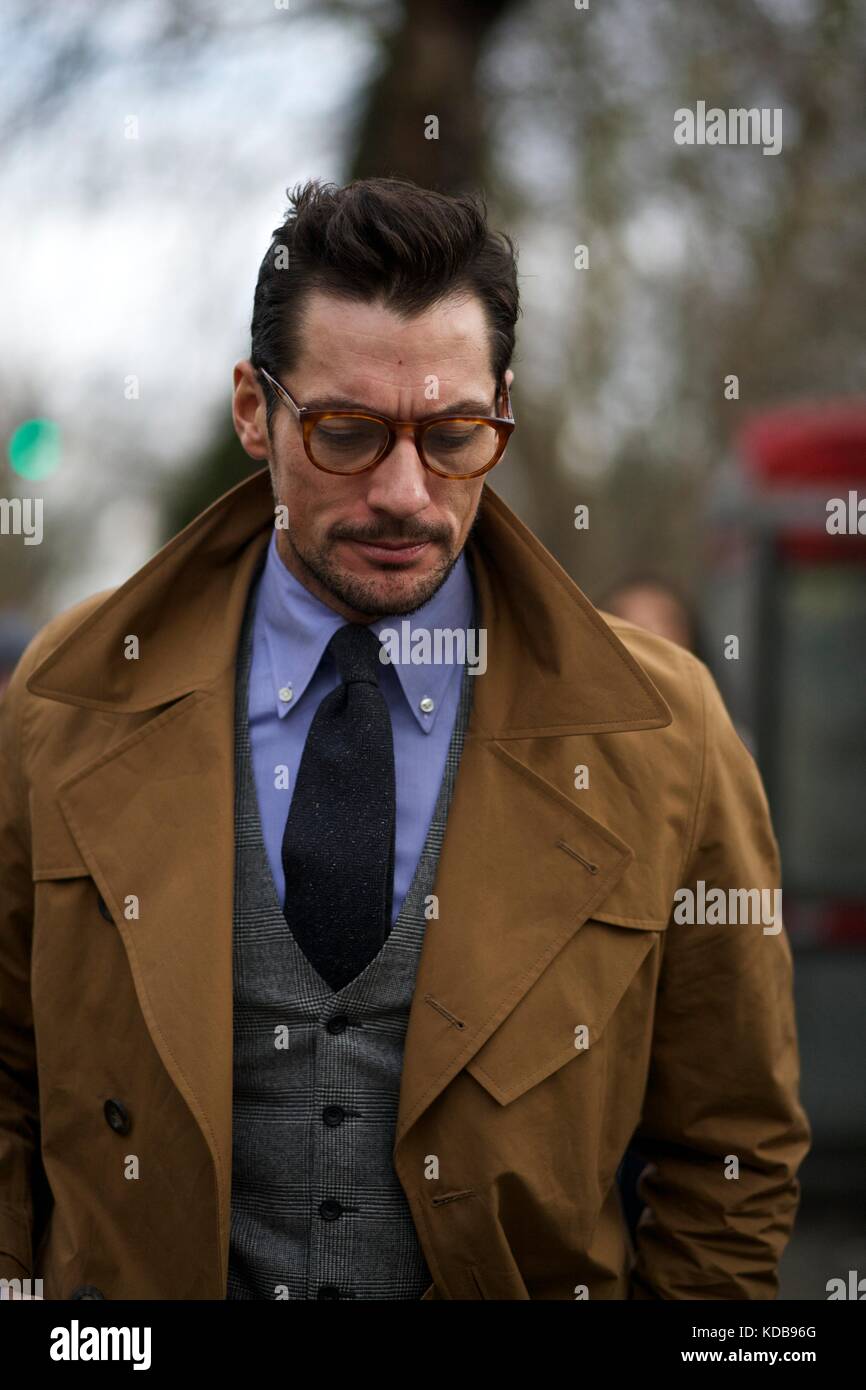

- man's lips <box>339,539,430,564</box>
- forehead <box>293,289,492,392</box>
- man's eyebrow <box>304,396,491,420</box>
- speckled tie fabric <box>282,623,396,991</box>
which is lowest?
speckled tie fabric <box>282,623,396,991</box>

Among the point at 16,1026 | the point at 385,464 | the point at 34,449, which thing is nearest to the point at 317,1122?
the point at 16,1026

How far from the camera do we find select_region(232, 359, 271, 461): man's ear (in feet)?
8.83

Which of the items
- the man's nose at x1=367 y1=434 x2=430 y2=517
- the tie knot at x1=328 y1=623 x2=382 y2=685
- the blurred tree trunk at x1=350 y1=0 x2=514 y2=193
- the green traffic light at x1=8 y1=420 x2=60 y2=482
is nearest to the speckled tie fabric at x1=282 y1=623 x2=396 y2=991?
the tie knot at x1=328 y1=623 x2=382 y2=685

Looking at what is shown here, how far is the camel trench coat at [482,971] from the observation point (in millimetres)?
2350

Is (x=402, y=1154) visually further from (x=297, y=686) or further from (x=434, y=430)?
(x=434, y=430)

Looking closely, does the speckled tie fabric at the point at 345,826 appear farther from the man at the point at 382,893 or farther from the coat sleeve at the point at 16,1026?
the coat sleeve at the point at 16,1026

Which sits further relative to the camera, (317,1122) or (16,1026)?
(16,1026)

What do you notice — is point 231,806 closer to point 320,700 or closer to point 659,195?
point 320,700

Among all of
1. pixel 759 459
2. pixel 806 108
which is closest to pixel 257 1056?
pixel 759 459

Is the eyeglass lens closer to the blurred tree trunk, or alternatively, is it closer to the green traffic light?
the green traffic light

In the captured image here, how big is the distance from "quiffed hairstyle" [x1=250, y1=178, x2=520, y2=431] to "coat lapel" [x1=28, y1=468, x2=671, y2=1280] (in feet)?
1.06

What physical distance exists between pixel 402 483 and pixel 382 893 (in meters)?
0.63

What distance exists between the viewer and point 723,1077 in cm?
258

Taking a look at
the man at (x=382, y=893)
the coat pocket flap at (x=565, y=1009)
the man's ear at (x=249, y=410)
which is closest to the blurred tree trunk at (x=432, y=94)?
the man's ear at (x=249, y=410)
